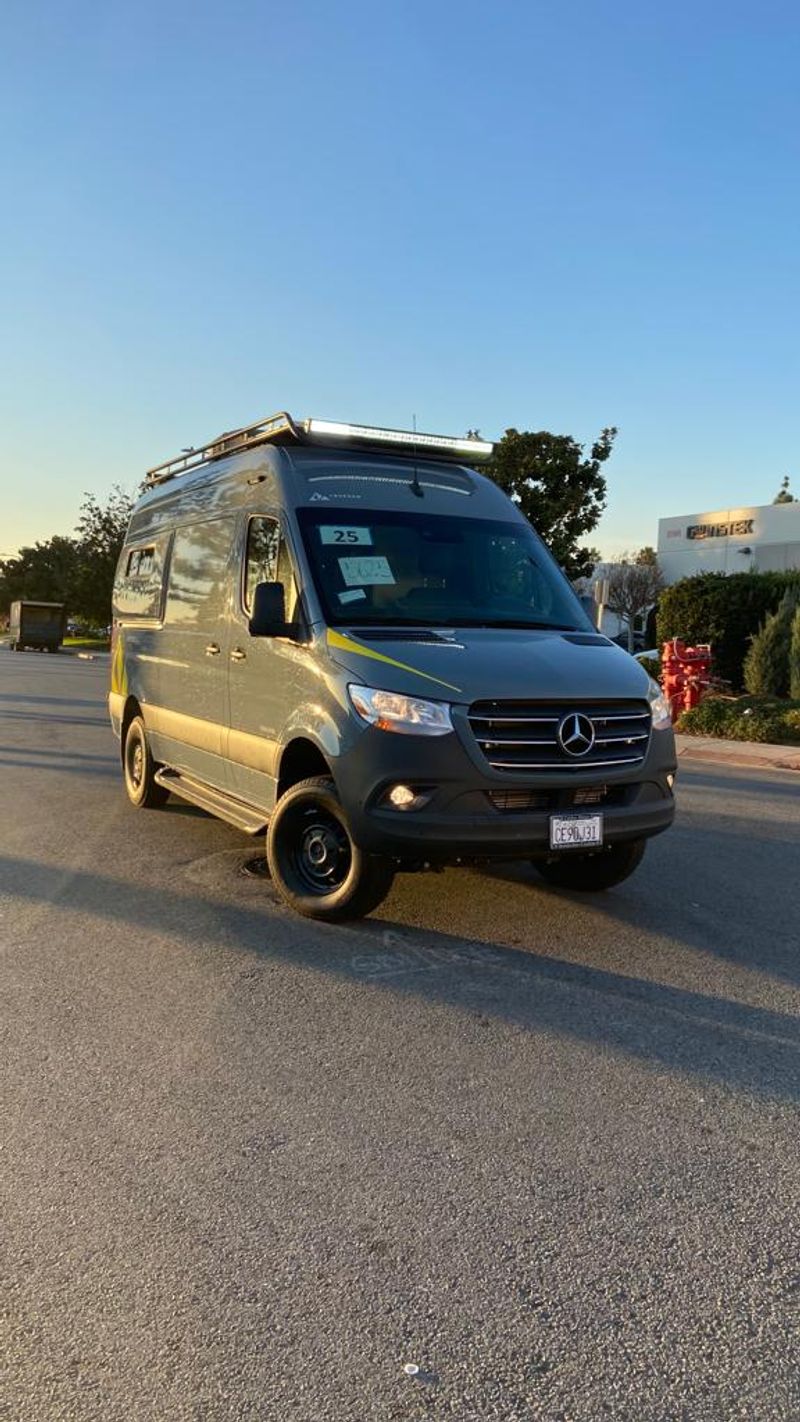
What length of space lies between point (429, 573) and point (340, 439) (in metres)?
1.15

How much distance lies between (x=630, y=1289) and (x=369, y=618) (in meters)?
3.54

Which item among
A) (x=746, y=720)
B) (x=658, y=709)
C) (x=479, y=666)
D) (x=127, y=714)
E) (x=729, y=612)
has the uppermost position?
(x=729, y=612)

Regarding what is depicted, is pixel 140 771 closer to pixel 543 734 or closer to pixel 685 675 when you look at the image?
pixel 543 734

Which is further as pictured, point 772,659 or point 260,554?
point 772,659

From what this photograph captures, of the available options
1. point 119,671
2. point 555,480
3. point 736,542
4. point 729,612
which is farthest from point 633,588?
point 119,671

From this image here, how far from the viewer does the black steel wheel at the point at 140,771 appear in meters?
8.55

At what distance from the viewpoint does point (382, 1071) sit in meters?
3.77

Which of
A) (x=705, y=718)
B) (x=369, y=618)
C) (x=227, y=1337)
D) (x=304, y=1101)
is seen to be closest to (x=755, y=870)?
(x=369, y=618)

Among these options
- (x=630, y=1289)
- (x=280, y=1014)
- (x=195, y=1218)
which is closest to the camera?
(x=630, y=1289)

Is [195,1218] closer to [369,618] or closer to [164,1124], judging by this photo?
[164,1124]

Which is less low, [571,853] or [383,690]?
[383,690]

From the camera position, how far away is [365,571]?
19.1 ft

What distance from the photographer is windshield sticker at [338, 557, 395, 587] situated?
5.75 m

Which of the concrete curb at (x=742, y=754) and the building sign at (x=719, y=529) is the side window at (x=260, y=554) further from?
the building sign at (x=719, y=529)
